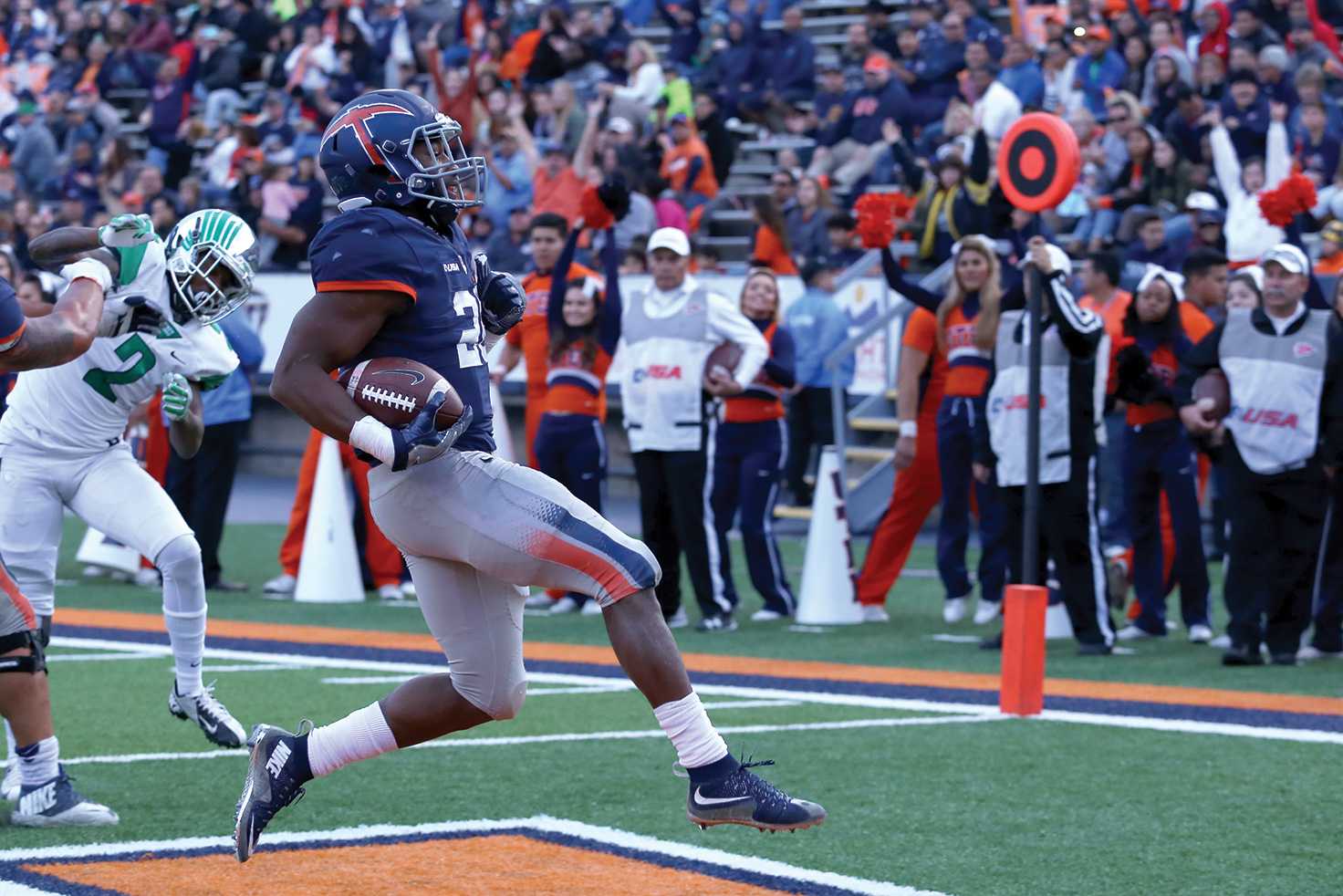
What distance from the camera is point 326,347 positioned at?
4.82 m

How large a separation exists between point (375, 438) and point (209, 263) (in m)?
2.31

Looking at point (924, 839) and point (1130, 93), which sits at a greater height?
point (1130, 93)

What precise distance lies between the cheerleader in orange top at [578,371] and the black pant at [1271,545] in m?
3.64

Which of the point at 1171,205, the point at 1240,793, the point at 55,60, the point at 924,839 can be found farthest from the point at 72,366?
the point at 55,60

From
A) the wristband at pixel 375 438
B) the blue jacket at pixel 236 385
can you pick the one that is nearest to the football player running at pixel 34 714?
the wristband at pixel 375 438

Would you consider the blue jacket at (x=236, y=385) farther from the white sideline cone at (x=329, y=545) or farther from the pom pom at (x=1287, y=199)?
the pom pom at (x=1287, y=199)

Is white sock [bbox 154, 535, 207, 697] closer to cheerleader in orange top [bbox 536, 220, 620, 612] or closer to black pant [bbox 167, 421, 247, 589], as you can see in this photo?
cheerleader in orange top [bbox 536, 220, 620, 612]

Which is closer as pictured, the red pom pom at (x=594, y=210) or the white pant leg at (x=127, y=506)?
the white pant leg at (x=127, y=506)

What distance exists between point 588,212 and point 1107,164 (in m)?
6.33

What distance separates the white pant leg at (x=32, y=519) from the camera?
22.4 feet

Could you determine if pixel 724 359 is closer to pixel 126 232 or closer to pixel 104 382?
pixel 104 382

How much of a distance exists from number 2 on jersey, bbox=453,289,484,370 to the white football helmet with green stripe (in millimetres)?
1931

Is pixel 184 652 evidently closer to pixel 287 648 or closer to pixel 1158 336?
pixel 287 648

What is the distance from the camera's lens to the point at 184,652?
6938mm
